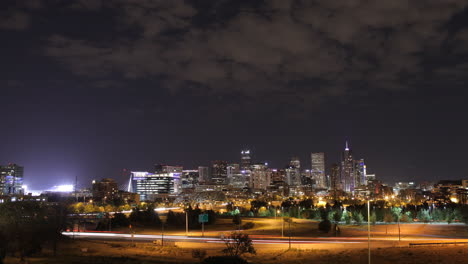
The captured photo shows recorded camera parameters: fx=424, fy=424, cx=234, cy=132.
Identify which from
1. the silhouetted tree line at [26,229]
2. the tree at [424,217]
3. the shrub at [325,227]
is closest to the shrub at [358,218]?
the tree at [424,217]

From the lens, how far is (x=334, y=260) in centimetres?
3981

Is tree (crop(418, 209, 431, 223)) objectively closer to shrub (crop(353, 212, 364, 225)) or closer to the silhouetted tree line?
shrub (crop(353, 212, 364, 225))

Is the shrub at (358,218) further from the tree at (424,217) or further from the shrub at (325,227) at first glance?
the shrub at (325,227)

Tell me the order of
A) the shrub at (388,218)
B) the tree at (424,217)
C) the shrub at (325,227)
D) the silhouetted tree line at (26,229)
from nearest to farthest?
the silhouetted tree line at (26,229), the shrub at (325,227), the shrub at (388,218), the tree at (424,217)

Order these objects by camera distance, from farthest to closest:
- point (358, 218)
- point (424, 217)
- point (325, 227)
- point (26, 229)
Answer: point (424, 217)
point (358, 218)
point (325, 227)
point (26, 229)

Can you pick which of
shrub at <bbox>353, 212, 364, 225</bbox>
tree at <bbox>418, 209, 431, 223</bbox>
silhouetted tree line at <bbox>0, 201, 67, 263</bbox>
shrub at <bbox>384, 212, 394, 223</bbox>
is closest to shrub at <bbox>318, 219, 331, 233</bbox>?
shrub at <bbox>353, 212, 364, 225</bbox>

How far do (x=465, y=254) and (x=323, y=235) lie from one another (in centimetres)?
3072

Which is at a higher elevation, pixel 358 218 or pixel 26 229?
pixel 26 229

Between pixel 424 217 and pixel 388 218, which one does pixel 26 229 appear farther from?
pixel 424 217

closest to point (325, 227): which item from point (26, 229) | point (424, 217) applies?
point (424, 217)

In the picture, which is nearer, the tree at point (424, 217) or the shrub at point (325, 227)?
the shrub at point (325, 227)

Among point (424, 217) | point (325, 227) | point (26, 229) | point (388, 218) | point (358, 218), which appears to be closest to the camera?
point (26, 229)

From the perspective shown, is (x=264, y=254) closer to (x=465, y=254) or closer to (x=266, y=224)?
(x=465, y=254)

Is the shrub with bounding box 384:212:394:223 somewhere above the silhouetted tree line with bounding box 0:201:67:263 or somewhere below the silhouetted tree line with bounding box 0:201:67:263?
below
